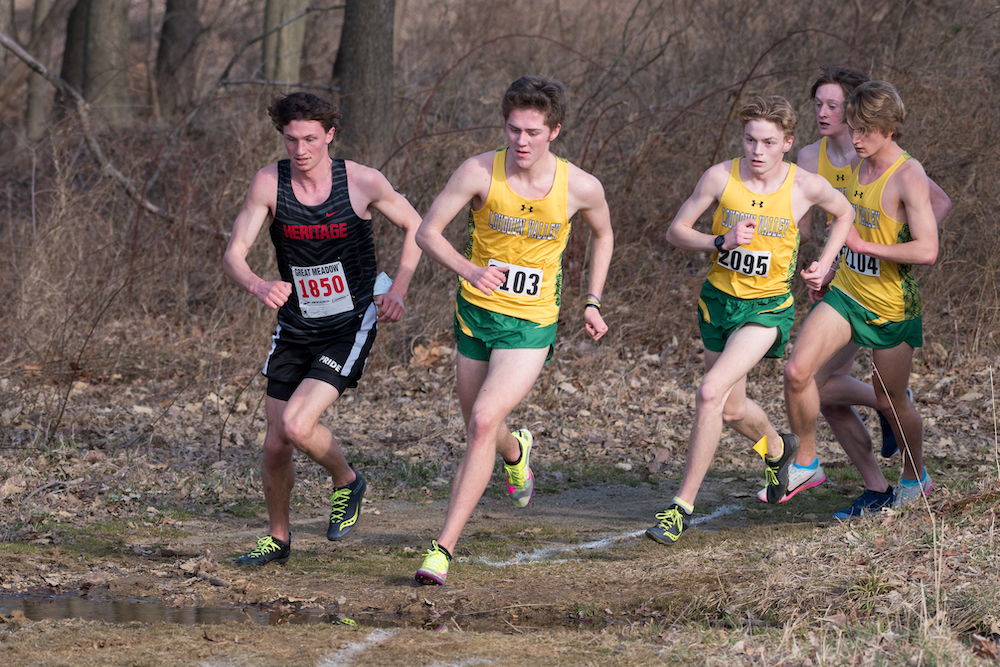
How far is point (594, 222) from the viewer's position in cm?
535

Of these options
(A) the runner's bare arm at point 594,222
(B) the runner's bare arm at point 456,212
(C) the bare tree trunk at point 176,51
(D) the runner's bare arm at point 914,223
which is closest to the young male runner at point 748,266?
(D) the runner's bare arm at point 914,223

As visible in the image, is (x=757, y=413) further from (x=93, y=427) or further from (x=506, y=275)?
(x=93, y=427)

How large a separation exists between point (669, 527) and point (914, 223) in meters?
2.02

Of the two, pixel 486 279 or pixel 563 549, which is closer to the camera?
pixel 486 279

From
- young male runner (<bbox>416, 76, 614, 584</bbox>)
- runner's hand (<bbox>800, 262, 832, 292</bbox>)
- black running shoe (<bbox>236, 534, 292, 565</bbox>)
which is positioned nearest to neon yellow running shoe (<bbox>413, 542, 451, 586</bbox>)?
young male runner (<bbox>416, 76, 614, 584</bbox>)

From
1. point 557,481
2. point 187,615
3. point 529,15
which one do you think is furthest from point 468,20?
point 187,615

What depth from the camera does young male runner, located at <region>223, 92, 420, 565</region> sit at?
17.0 feet

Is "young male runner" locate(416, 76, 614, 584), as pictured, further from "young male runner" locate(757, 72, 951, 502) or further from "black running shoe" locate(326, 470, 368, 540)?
"young male runner" locate(757, 72, 951, 502)

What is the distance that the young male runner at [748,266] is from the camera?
5.50 meters

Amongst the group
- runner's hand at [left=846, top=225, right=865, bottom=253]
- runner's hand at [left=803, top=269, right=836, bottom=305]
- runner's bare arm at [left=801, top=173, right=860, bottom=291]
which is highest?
runner's bare arm at [left=801, top=173, right=860, bottom=291]

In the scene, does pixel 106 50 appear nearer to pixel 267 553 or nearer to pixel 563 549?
pixel 267 553

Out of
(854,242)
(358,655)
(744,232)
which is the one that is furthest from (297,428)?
(854,242)

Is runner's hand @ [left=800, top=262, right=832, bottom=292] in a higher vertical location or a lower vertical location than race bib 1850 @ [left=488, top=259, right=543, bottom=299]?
higher

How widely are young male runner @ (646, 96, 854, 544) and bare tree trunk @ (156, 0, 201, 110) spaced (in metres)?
12.3
